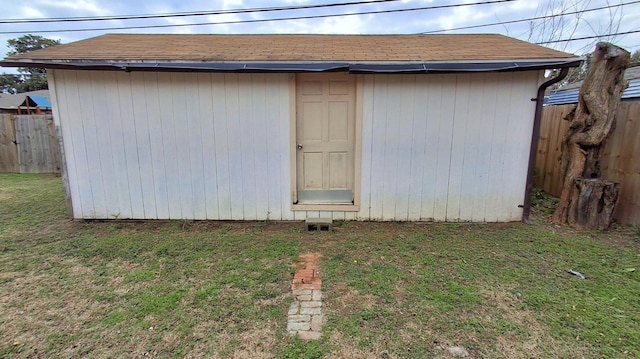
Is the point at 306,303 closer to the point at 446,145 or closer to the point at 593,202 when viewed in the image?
the point at 446,145

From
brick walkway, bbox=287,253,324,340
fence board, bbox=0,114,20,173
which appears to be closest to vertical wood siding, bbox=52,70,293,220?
brick walkway, bbox=287,253,324,340

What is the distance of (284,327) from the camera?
209 centimetres

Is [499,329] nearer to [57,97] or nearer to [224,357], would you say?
[224,357]

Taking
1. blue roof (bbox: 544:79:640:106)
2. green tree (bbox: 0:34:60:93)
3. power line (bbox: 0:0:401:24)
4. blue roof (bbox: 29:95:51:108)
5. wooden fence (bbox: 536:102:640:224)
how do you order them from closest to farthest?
wooden fence (bbox: 536:102:640:224) < blue roof (bbox: 544:79:640:106) < power line (bbox: 0:0:401:24) < blue roof (bbox: 29:95:51:108) < green tree (bbox: 0:34:60:93)

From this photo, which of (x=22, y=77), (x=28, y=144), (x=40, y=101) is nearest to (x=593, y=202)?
(x=28, y=144)

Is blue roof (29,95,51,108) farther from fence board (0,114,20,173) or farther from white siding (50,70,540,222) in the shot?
white siding (50,70,540,222)

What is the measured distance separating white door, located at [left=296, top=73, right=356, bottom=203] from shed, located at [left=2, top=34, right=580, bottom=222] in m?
0.01

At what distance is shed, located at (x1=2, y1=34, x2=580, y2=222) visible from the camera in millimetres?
3883

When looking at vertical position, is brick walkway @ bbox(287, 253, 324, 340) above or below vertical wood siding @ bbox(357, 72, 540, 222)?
below

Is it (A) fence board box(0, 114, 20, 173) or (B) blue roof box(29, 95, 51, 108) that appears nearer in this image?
(A) fence board box(0, 114, 20, 173)

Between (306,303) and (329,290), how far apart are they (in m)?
0.27

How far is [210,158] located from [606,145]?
18.5 feet

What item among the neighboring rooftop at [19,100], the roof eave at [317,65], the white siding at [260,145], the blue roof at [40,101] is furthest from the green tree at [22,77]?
the roof eave at [317,65]

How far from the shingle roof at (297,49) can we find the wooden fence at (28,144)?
15.8ft
